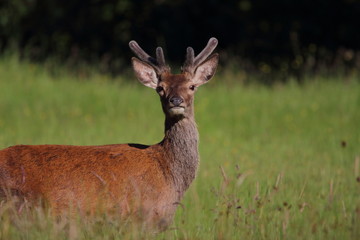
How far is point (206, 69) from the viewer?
23.0 ft

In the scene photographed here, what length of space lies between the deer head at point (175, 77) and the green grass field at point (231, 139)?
81 cm

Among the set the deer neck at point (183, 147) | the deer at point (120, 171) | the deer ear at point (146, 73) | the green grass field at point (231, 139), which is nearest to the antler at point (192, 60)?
the deer at point (120, 171)

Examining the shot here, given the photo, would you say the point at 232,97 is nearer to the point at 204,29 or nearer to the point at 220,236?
the point at 204,29

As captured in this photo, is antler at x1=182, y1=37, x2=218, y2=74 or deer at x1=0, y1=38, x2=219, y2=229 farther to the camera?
antler at x1=182, y1=37, x2=218, y2=74

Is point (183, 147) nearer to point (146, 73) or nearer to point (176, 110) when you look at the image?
point (176, 110)

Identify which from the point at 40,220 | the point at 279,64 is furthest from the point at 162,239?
the point at 279,64

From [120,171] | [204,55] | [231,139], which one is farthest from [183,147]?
[231,139]

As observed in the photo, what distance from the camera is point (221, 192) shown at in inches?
208

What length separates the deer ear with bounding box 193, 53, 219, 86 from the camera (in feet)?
22.8

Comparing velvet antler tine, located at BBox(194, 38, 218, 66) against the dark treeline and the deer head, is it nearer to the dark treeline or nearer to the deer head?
the deer head

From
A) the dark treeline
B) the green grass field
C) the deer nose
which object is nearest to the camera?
the green grass field

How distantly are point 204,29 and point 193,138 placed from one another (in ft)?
49.8

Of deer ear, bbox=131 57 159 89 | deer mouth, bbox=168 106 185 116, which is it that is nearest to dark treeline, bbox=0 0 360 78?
deer ear, bbox=131 57 159 89

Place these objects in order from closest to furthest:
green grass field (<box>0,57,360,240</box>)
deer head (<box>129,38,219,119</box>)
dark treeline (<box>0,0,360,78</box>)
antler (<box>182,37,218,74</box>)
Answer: green grass field (<box>0,57,360,240</box>)
deer head (<box>129,38,219,119</box>)
antler (<box>182,37,218,74</box>)
dark treeline (<box>0,0,360,78</box>)
